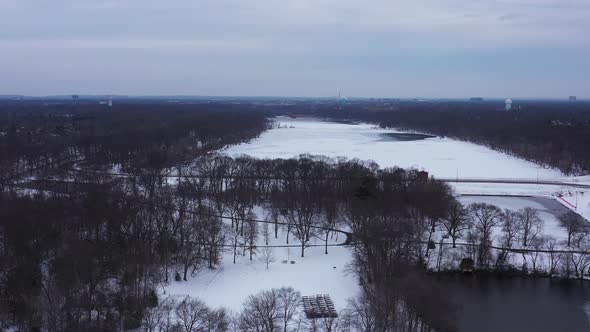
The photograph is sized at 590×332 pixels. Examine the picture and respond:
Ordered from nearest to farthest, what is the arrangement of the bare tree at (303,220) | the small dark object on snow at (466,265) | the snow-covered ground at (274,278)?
the snow-covered ground at (274,278), the small dark object on snow at (466,265), the bare tree at (303,220)

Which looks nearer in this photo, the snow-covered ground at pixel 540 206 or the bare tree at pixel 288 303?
the bare tree at pixel 288 303

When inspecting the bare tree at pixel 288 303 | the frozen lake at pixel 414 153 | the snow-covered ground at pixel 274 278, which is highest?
the frozen lake at pixel 414 153

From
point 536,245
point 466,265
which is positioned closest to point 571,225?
point 536,245

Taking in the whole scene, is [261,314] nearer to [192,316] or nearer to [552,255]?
[192,316]

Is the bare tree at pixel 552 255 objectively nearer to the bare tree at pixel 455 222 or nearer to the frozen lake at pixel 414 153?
the bare tree at pixel 455 222

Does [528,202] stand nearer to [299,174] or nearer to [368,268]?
[299,174]

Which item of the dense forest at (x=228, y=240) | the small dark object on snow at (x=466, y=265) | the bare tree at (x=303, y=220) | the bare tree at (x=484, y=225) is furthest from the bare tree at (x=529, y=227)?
the bare tree at (x=303, y=220)

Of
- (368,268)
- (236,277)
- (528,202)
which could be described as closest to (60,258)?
(236,277)
